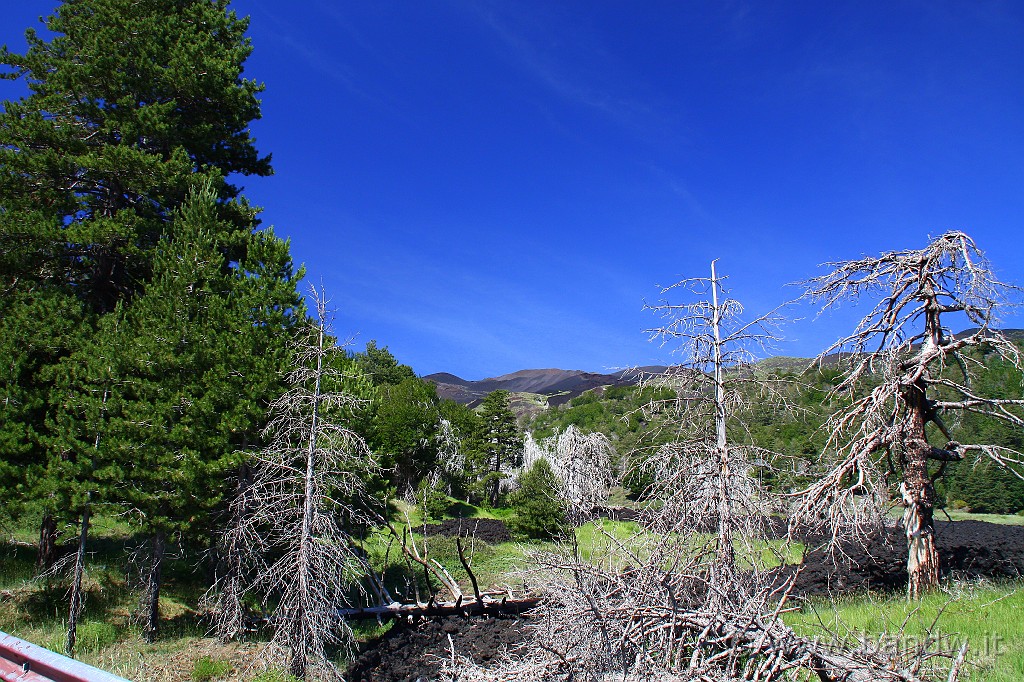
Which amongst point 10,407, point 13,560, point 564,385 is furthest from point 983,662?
point 564,385

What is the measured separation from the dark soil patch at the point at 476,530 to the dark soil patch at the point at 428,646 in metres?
10.8

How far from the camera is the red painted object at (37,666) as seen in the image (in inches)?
149

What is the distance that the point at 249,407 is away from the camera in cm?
1128

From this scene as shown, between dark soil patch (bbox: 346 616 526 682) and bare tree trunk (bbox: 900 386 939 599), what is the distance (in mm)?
7129

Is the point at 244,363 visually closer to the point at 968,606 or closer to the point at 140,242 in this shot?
the point at 140,242

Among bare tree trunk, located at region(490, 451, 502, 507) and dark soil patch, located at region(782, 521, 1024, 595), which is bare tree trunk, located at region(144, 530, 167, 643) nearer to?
dark soil patch, located at region(782, 521, 1024, 595)

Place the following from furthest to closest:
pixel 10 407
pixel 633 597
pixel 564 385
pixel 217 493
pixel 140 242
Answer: pixel 564 385, pixel 140 242, pixel 217 493, pixel 10 407, pixel 633 597

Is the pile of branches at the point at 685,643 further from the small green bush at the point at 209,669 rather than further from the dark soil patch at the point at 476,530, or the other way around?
the dark soil patch at the point at 476,530

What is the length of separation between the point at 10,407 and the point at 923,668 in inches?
547

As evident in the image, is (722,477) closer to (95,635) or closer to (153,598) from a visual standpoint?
(153,598)

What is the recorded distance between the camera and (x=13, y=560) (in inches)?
527

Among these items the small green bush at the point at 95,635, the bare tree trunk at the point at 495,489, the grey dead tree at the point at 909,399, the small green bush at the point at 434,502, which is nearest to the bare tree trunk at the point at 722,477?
the grey dead tree at the point at 909,399

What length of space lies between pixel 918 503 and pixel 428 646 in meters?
9.46

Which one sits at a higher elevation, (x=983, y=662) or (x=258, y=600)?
(x=983, y=662)
